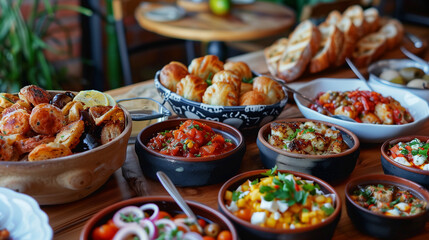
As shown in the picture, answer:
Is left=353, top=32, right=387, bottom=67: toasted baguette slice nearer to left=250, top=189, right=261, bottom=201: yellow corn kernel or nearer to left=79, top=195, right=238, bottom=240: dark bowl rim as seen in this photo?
left=250, top=189, right=261, bottom=201: yellow corn kernel

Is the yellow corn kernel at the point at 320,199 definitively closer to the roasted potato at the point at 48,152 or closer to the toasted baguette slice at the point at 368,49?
the roasted potato at the point at 48,152

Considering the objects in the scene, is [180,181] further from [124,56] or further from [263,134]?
[124,56]

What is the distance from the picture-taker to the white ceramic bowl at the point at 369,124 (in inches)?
69.5

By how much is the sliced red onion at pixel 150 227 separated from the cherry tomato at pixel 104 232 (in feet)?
0.23

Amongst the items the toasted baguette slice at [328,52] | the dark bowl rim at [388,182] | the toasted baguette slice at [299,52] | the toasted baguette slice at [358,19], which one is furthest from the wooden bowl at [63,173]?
the toasted baguette slice at [358,19]

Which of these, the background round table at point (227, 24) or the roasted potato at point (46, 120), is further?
the background round table at point (227, 24)

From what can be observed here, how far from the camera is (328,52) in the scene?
2.60 meters

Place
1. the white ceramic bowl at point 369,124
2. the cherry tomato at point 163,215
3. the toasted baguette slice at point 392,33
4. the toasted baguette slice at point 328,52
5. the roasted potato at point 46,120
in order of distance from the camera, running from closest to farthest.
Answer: the cherry tomato at point 163,215, the roasted potato at point 46,120, the white ceramic bowl at point 369,124, the toasted baguette slice at point 328,52, the toasted baguette slice at point 392,33

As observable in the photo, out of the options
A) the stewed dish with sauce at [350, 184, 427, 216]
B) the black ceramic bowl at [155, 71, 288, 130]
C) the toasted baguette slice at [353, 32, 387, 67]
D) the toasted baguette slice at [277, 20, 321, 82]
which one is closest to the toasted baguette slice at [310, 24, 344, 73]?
the toasted baguette slice at [277, 20, 321, 82]

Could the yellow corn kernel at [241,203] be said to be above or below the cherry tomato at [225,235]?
below

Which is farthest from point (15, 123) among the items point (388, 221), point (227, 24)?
point (227, 24)

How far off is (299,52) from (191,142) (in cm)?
130

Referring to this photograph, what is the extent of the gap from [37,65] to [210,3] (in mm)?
1754

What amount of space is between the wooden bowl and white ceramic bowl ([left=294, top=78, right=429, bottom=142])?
872mm
